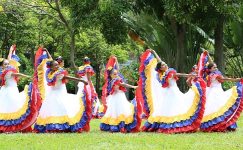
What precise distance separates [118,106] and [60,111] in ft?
4.18

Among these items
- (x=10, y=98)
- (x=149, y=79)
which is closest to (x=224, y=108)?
(x=149, y=79)

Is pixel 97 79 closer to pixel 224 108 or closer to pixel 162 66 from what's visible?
pixel 162 66

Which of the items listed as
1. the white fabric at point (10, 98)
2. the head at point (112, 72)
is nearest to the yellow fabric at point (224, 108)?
the head at point (112, 72)

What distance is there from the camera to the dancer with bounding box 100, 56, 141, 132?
36.3 ft

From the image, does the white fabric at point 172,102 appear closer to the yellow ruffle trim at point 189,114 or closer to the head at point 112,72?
the yellow ruffle trim at point 189,114

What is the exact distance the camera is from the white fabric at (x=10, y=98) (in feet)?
37.0

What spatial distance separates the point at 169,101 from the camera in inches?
431

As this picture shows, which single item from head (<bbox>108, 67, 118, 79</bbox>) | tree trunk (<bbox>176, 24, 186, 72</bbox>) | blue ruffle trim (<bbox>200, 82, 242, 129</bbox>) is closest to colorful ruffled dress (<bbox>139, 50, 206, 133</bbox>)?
blue ruffle trim (<bbox>200, 82, 242, 129</bbox>)

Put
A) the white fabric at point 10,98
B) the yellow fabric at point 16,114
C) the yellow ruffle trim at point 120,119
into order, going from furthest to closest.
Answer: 1. the white fabric at point 10,98
2. the yellow fabric at point 16,114
3. the yellow ruffle trim at point 120,119

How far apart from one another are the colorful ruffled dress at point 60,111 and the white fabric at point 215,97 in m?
2.58

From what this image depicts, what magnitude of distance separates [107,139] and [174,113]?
1.90 meters

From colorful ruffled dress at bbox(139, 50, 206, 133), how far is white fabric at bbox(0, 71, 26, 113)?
2736 millimetres

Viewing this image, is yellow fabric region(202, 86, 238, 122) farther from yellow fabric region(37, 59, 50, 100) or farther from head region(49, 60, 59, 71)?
yellow fabric region(37, 59, 50, 100)

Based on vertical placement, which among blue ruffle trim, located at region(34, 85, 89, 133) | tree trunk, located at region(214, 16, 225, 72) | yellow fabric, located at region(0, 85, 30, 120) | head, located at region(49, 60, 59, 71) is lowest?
blue ruffle trim, located at region(34, 85, 89, 133)
